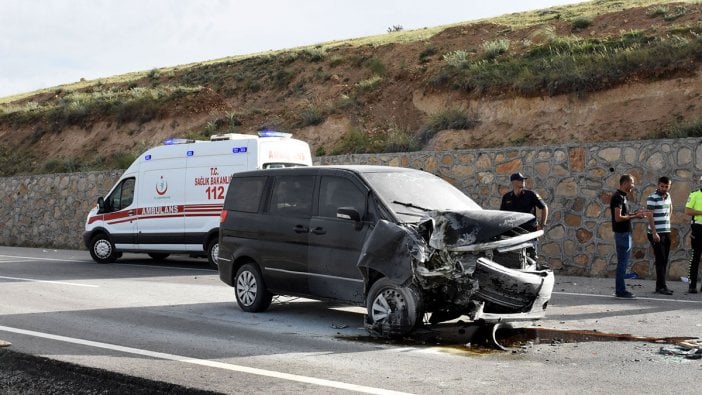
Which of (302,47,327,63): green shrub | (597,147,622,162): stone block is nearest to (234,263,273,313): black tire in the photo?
(597,147,622,162): stone block

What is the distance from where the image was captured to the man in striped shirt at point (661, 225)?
12461 millimetres

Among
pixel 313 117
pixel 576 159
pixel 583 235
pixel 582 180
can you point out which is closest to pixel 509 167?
pixel 576 159

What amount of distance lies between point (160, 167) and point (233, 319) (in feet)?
29.4

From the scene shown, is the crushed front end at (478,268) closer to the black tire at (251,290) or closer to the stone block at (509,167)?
the black tire at (251,290)

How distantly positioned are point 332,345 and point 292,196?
2474 millimetres

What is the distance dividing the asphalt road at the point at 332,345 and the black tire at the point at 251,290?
0.18 m

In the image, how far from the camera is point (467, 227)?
819 centimetres

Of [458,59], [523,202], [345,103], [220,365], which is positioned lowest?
[220,365]

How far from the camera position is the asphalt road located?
6621 millimetres

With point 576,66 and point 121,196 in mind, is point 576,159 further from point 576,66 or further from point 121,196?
A: point 121,196

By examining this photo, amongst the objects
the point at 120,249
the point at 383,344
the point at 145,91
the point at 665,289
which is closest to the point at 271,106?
the point at 145,91

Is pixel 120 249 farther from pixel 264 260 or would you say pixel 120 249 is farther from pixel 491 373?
pixel 491 373

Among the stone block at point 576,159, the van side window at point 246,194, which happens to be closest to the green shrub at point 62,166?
the stone block at point 576,159

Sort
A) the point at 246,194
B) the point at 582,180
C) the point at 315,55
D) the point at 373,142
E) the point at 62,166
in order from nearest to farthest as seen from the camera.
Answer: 1. the point at 246,194
2. the point at 582,180
3. the point at 373,142
4. the point at 62,166
5. the point at 315,55
